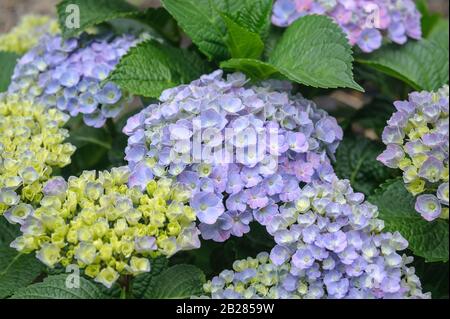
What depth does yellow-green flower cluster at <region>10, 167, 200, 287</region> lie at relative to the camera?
1.70 meters

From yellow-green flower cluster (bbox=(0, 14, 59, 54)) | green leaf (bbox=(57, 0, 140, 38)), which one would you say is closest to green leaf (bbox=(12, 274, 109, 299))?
green leaf (bbox=(57, 0, 140, 38))

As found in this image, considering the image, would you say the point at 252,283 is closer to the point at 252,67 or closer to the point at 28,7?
the point at 252,67

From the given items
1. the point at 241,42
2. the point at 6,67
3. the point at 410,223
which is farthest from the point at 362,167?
the point at 6,67

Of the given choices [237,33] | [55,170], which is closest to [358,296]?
[237,33]

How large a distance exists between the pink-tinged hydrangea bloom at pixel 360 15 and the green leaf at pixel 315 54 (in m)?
0.16

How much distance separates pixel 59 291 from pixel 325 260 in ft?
2.09

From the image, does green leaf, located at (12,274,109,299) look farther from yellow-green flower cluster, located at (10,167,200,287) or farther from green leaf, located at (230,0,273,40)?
green leaf, located at (230,0,273,40)

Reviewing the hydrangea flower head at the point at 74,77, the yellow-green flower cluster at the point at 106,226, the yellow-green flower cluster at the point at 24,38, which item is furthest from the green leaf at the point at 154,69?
the yellow-green flower cluster at the point at 24,38

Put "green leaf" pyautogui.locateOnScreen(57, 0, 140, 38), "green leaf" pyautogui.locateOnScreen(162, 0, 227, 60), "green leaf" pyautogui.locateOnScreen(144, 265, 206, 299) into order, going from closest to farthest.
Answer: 1. "green leaf" pyautogui.locateOnScreen(144, 265, 206, 299)
2. "green leaf" pyautogui.locateOnScreen(162, 0, 227, 60)
3. "green leaf" pyautogui.locateOnScreen(57, 0, 140, 38)

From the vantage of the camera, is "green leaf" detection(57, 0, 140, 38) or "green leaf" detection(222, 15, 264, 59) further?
"green leaf" detection(57, 0, 140, 38)

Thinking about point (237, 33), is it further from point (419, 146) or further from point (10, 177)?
point (10, 177)

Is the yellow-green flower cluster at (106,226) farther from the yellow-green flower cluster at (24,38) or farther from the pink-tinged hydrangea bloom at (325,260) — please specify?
the yellow-green flower cluster at (24,38)

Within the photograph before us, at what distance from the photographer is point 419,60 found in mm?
2572

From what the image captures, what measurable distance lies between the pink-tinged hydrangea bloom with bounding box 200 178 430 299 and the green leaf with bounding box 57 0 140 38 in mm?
938
